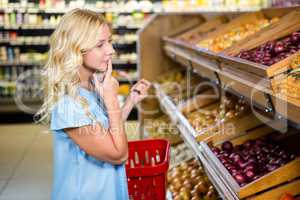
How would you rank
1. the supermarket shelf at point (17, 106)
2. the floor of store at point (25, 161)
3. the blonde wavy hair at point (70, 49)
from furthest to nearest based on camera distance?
Result: the supermarket shelf at point (17, 106) → the floor of store at point (25, 161) → the blonde wavy hair at point (70, 49)

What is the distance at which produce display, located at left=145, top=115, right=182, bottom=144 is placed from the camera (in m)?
4.89

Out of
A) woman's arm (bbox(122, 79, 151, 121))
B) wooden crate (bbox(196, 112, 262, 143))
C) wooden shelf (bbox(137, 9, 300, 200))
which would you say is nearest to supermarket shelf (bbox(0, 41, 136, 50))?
wooden shelf (bbox(137, 9, 300, 200))

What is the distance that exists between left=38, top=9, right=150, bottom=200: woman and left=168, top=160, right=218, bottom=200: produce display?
1379mm

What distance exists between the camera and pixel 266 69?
2.06m

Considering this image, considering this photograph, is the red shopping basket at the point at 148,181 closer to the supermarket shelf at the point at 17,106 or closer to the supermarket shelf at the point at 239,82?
the supermarket shelf at the point at 239,82

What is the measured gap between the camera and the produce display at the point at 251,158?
239 cm

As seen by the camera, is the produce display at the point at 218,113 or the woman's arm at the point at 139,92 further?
the produce display at the point at 218,113

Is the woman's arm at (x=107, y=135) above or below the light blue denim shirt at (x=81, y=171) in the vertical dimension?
above

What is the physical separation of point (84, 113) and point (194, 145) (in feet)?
4.74

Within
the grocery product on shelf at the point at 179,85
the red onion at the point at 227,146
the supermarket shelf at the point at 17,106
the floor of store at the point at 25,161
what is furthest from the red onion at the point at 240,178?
the supermarket shelf at the point at 17,106

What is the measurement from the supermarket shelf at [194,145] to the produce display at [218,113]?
93 mm

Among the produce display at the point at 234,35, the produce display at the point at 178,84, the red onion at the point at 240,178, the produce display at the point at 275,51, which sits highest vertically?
the produce display at the point at 275,51

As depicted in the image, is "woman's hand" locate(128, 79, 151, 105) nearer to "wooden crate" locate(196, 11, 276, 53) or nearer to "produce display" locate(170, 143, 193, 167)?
"wooden crate" locate(196, 11, 276, 53)

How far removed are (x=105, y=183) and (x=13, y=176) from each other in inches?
134
